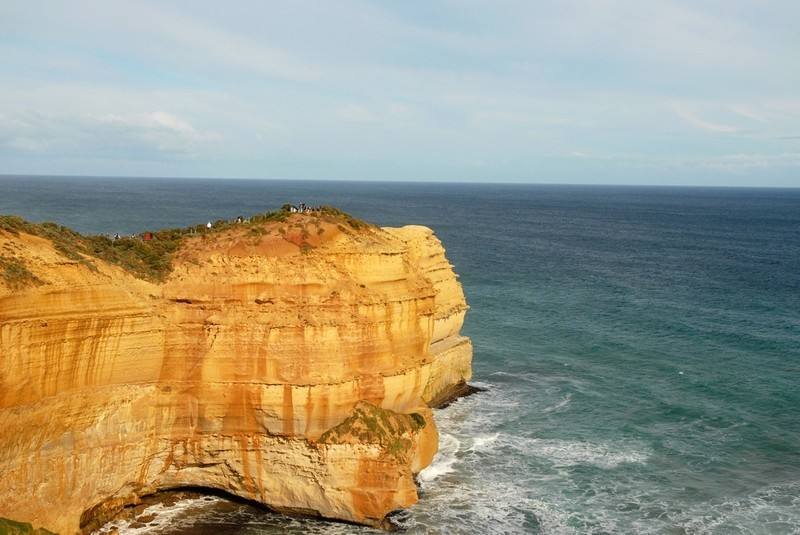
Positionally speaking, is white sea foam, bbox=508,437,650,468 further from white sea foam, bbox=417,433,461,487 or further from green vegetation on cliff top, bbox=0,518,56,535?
green vegetation on cliff top, bbox=0,518,56,535

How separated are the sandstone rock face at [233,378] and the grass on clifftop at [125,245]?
16.1 inches

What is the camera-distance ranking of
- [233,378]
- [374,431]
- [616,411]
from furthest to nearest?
1. [616,411]
2. [374,431]
3. [233,378]

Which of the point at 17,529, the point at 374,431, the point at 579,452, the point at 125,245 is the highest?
the point at 125,245

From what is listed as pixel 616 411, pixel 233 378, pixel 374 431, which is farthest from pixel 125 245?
pixel 616 411

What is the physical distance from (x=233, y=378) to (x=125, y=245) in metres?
7.28

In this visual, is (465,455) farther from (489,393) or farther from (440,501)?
(489,393)

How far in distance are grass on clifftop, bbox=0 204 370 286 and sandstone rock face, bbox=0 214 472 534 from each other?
0.41 metres

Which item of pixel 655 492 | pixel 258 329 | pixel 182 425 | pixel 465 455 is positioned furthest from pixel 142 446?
pixel 655 492

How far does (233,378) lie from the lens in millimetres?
25703

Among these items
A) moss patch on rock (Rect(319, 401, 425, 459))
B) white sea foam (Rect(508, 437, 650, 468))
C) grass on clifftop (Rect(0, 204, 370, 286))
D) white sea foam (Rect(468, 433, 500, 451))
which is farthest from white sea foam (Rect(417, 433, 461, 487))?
grass on clifftop (Rect(0, 204, 370, 286))

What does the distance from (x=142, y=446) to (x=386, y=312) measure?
34.2ft

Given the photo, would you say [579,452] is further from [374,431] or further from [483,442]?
[374,431]

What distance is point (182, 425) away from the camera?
1019 inches

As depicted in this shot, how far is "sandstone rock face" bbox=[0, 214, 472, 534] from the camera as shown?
22625mm
